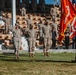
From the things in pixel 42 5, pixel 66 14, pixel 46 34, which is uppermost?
pixel 66 14

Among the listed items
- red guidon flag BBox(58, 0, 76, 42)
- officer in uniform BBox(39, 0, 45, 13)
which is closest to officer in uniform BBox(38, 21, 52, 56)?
red guidon flag BBox(58, 0, 76, 42)

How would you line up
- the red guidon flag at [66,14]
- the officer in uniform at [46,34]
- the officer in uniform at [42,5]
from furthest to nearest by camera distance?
1. the officer in uniform at [42,5]
2. the officer in uniform at [46,34]
3. the red guidon flag at [66,14]

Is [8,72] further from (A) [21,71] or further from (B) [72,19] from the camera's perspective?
(B) [72,19]

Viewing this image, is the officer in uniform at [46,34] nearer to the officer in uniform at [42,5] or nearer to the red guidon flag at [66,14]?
the red guidon flag at [66,14]

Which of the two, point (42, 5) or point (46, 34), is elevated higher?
point (42, 5)

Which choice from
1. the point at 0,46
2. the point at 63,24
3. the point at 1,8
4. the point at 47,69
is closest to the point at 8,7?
the point at 1,8

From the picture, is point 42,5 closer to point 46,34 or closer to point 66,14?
point 46,34

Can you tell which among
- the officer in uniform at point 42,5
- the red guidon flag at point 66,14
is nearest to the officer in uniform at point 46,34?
the red guidon flag at point 66,14

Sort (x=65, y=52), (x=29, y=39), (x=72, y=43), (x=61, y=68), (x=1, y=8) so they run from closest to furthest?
(x=61, y=68), (x=29, y=39), (x=65, y=52), (x=72, y=43), (x=1, y=8)

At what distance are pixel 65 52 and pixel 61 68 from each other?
10.7 meters

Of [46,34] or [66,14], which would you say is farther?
[46,34]

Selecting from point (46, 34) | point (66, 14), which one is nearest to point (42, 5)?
point (46, 34)

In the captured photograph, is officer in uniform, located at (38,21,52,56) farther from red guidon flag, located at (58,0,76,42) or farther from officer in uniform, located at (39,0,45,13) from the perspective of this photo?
officer in uniform, located at (39,0,45,13)

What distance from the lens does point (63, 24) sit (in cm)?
2241
